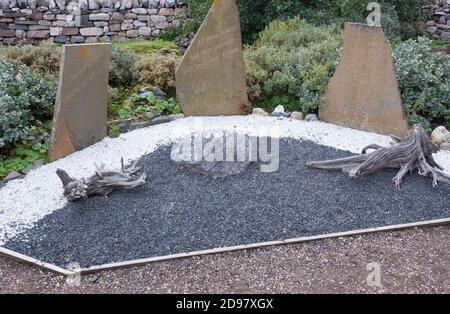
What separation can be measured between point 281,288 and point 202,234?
93cm

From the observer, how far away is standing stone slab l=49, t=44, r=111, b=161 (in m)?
5.10

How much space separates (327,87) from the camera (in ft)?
20.7

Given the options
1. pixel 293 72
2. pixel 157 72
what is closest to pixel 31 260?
pixel 157 72

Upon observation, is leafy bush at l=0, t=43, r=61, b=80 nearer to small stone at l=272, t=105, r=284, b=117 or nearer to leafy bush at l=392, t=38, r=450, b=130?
small stone at l=272, t=105, r=284, b=117

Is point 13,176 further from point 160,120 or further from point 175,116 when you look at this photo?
point 175,116

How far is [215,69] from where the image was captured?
252 inches

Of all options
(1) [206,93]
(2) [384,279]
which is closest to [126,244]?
(2) [384,279]

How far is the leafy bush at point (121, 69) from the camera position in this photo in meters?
6.94

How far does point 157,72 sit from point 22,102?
2.05 m

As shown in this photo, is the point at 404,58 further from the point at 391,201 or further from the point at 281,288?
the point at 281,288

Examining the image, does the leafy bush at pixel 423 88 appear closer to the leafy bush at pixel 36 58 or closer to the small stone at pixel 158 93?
the small stone at pixel 158 93

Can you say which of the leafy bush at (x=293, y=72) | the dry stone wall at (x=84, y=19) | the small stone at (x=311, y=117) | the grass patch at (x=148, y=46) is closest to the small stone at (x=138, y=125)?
the leafy bush at (x=293, y=72)

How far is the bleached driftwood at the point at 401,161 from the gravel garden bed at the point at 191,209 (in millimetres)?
93

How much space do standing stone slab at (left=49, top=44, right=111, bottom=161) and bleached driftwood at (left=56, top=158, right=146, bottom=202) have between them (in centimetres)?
98
